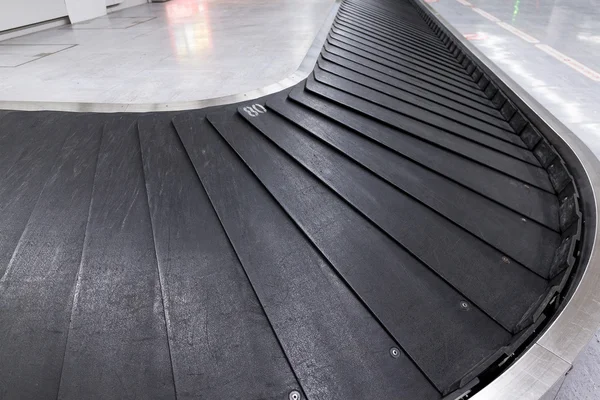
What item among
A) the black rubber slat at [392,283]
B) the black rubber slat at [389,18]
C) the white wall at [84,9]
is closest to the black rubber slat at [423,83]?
the black rubber slat at [392,283]

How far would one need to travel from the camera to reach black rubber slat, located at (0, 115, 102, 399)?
4.29ft

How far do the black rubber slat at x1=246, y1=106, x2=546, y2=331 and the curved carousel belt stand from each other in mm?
11

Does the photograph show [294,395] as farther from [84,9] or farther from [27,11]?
[84,9]

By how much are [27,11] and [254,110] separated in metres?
5.27

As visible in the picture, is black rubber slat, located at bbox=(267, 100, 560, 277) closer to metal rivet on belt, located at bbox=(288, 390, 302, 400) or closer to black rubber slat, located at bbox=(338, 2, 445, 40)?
metal rivet on belt, located at bbox=(288, 390, 302, 400)

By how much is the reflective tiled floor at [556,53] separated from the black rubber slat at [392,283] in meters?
0.49

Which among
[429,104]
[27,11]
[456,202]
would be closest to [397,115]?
[429,104]

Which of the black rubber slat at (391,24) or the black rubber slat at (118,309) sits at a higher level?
the black rubber slat at (391,24)

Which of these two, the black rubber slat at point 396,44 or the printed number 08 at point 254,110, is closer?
the printed number 08 at point 254,110

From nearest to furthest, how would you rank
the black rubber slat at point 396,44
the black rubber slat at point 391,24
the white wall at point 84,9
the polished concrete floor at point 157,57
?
the polished concrete floor at point 157,57 < the black rubber slat at point 396,44 < the black rubber slat at point 391,24 < the white wall at point 84,9

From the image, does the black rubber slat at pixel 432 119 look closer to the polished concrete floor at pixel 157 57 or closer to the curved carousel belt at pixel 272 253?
the curved carousel belt at pixel 272 253

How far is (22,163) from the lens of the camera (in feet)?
7.72

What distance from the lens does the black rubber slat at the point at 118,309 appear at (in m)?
1.30

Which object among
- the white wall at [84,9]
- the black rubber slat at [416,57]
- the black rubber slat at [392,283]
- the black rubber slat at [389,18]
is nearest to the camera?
the black rubber slat at [392,283]
